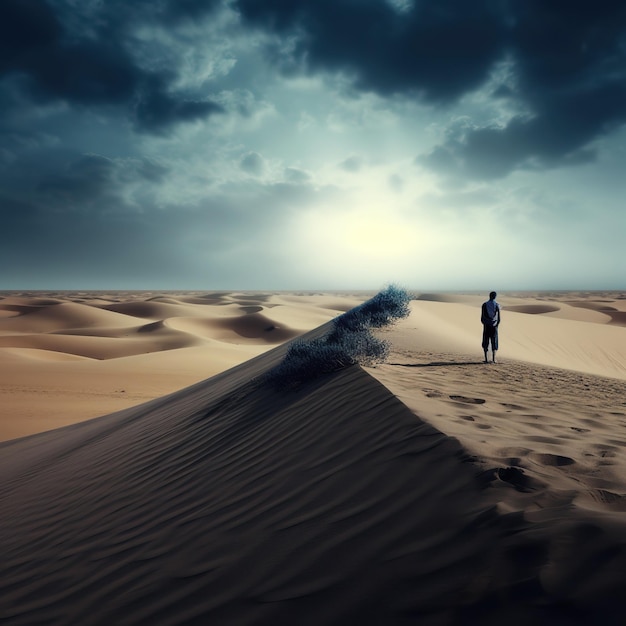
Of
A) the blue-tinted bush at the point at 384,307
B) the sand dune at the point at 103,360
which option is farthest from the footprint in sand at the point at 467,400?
the sand dune at the point at 103,360

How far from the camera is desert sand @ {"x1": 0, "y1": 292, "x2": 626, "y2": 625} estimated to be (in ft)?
5.28

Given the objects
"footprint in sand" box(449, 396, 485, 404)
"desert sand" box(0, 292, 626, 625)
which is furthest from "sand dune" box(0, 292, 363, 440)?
"footprint in sand" box(449, 396, 485, 404)

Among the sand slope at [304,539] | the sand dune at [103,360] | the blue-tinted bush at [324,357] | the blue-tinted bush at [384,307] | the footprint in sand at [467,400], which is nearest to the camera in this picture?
the sand slope at [304,539]

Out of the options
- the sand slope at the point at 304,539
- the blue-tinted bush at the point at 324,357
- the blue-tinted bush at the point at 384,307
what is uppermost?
the blue-tinted bush at the point at 384,307

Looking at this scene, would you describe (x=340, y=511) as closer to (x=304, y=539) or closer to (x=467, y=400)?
(x=304, y=539)

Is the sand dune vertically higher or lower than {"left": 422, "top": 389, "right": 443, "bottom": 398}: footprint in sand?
lower

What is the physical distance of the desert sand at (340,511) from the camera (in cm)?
161

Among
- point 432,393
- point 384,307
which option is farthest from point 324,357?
point 384,307

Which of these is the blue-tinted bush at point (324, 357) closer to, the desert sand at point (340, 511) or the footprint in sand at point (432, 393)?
the desert sand at point (340, 511)

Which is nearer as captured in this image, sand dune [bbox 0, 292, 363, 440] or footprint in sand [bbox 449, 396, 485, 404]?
footprint in sand [bbox 449, 396, 485, 404]

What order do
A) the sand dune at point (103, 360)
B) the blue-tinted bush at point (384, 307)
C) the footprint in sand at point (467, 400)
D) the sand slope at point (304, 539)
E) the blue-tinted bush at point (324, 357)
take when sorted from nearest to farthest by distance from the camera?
the sand slope at point (304, 539), the footprint in sand at point (467, 400), the blue-tinted bush at point (324, 357), the blue-tinted bush at point (384, 307), the sand dune at point (103, 360)

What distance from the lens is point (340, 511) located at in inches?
90.9

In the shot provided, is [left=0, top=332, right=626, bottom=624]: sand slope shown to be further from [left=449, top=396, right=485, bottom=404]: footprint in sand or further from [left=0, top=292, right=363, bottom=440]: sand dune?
[left=0, top=292, right=363, bottom=440]: sand dune

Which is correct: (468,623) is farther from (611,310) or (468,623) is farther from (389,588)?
(611,310)
